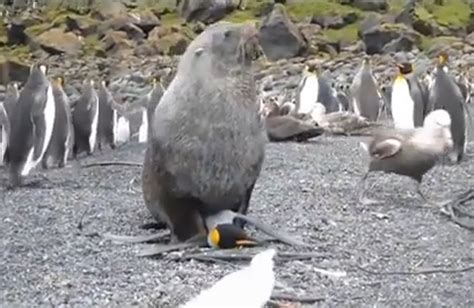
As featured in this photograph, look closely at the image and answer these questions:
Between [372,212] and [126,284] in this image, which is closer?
[126,284]

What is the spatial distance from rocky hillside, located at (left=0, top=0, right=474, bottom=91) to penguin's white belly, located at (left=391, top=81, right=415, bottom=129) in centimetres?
1376

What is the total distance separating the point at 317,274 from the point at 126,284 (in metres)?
1.00

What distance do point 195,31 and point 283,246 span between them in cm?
3003

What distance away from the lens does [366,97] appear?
16938mm

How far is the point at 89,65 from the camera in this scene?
99.5 feet

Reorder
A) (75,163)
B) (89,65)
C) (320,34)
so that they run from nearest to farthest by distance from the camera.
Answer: (75,163)
(89,65)
(320,34)

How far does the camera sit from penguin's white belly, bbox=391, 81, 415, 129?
1354cm

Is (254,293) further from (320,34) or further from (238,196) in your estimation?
(320,34)

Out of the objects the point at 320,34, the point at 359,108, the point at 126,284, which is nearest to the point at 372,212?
the point at 126,284

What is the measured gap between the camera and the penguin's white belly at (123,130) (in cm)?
1642

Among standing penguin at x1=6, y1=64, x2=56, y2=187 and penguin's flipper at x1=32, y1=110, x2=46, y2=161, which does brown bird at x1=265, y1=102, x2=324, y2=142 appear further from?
penguin's flipper at x1=32, y1=110, x2=46, y2=161

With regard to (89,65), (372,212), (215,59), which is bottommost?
(89,65)

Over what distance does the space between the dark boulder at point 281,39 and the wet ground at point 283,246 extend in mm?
20315

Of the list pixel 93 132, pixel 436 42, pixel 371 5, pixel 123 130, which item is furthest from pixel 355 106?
pixel 371 5
